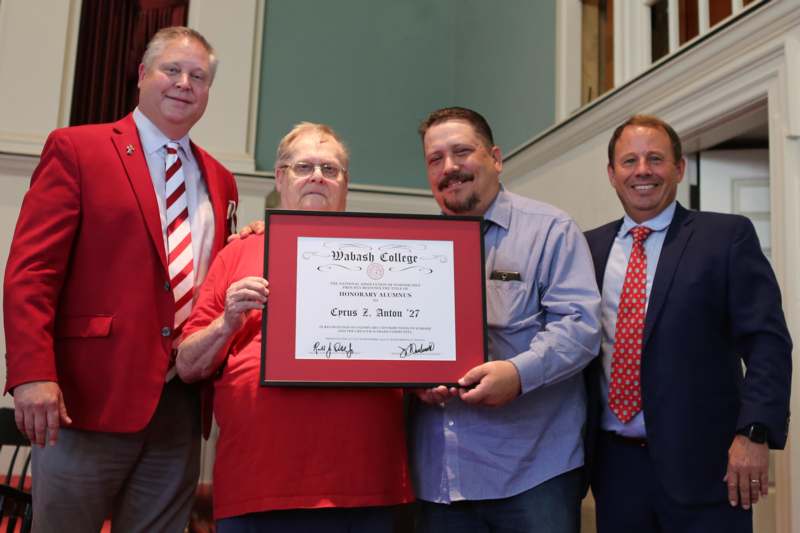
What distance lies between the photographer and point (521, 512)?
5.56 ft

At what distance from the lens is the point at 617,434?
76.5 inches

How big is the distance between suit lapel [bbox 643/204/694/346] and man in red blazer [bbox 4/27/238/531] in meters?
1.14

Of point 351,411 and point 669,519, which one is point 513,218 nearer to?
point 351,411

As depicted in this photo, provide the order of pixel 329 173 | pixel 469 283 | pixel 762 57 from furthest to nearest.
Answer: pixel 762 57 → pixel 329 173 → pixel 469 283

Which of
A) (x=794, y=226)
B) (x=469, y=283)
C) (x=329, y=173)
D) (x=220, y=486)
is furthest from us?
(x=794, y=226)


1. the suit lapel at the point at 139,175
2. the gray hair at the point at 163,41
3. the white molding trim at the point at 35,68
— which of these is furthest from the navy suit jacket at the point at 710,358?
the white molding trim at the point at 35,68

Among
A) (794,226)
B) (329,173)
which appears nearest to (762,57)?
(794,226)

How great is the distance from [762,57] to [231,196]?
6.96 ft

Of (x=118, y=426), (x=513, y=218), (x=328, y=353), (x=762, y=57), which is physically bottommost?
(x=118, y=426)

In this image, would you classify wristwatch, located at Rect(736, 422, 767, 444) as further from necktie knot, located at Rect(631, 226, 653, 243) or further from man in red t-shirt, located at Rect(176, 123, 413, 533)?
man in red t-shirt, located at Rect(176, 123, 413, 533)

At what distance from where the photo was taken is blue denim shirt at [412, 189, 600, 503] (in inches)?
66.9

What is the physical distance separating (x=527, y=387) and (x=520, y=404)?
4.9 inches
